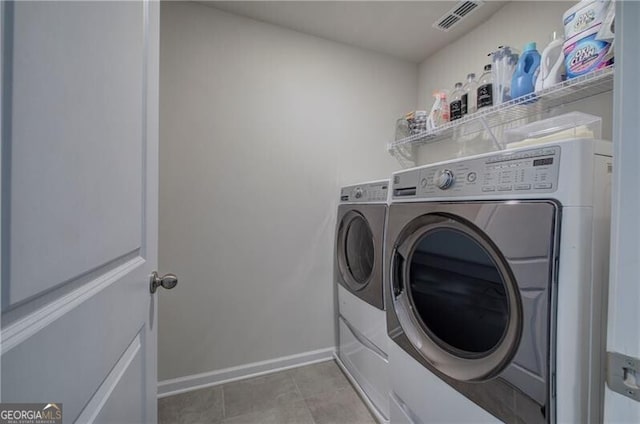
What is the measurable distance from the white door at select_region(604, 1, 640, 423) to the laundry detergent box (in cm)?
85

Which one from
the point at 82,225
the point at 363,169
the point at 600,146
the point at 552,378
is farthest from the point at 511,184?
the point at 363,169

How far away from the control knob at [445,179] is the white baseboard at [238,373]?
1.65 metres

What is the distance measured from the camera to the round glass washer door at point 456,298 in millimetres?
751

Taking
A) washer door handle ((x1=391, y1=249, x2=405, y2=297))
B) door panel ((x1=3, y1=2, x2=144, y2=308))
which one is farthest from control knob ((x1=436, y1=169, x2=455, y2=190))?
door panel ((x1=3, y1=2, x2=144, y2=308))

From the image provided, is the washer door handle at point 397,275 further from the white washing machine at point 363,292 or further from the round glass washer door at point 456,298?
the white washing machine at point 363,292

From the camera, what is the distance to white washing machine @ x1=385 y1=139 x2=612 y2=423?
24.0 inches

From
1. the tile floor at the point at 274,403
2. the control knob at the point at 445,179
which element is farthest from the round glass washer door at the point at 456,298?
the tile floor at the point at 274,403

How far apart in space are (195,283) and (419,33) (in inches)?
94.8

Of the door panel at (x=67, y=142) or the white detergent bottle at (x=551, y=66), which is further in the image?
the white detergent bottle at (x=551, y=66)

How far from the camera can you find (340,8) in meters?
1.66

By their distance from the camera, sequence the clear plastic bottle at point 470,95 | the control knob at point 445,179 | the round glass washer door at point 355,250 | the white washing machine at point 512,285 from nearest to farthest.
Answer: the white washing machine at point 512,285 → the control knob at point 445,179 → the round glass washer door at point 355,250 → the clear plastic bottle at point 470,95

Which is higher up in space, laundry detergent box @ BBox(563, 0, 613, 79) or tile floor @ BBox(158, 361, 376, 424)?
laundry detergent box @ BBox(563, 0, 613, 79)

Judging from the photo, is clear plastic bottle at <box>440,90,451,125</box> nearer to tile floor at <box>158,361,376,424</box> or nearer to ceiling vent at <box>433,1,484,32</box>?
ceiling vent at <box>433,1,484,32</box>

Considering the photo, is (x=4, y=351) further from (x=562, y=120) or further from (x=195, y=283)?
(x=562, y=120)
